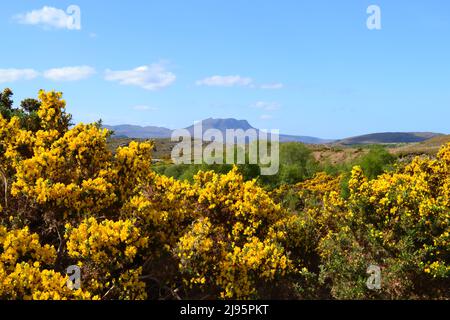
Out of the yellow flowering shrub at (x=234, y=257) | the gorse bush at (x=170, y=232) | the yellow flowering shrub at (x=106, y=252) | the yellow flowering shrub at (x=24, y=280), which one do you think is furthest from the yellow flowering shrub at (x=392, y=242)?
the yellow flowering shrub at (x=24, y=280)

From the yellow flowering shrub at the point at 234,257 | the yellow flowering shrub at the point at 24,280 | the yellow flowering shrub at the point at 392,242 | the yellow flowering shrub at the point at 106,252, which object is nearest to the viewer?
the yellow flowering shrub at the point at 24,280

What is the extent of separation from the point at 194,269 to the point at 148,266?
4.96ft

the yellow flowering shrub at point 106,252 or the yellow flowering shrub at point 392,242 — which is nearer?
the yellow flowering shrub at point 106,252

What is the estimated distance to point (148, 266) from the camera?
35.8ft

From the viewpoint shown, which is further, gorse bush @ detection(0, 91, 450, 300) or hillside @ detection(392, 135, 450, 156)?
hillside @ detection(392, 135, 450, 156)

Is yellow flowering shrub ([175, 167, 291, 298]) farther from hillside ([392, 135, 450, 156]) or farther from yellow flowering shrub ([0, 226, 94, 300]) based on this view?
hillside ([392, 135, 450, 156])

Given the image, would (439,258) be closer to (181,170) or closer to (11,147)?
(11,147)

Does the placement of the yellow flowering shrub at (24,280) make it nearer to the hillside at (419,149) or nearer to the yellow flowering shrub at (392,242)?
the yellow flowering shrub at (392,242)

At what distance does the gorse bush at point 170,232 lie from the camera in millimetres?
8961

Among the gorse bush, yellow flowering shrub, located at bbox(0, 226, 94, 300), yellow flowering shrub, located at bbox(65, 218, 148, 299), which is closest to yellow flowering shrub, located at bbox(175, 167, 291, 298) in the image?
the gorse bush

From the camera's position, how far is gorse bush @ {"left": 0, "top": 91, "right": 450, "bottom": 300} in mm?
8961

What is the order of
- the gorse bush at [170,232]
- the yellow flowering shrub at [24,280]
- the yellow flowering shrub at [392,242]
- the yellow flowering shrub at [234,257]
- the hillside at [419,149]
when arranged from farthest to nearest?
the hillside at [419,149] < the yellow flowering shrub at [392,242] < the yellow flowering shrub at [234,257] < the gorse bush at [170,232] < the yellow flowering shrub at [24,280]

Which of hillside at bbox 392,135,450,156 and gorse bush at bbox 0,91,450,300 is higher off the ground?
hillside at bbox 392,135,450,156

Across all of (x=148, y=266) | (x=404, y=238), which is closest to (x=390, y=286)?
(x=404, y=238)
